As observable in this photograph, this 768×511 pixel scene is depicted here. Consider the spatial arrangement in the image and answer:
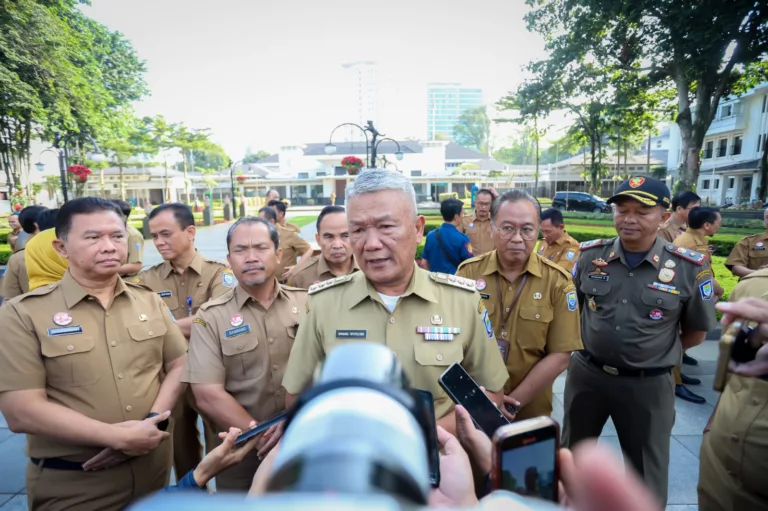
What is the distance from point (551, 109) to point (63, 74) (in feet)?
83.5

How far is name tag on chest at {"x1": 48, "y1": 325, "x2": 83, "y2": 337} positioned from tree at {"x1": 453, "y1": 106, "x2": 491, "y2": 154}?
3591 inches

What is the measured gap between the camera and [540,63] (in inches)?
838

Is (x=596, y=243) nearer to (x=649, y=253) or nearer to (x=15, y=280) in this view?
(x=649, y=253)

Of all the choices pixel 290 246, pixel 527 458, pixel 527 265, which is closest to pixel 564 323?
pixel 527 265

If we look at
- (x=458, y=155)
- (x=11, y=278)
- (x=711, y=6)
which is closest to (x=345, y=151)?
(x=458, y=155)

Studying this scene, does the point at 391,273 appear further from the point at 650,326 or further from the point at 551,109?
the point at 551,109

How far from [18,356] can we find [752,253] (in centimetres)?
683

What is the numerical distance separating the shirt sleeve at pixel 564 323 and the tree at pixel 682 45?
17.4 m

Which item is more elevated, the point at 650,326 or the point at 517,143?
the point at 517,143

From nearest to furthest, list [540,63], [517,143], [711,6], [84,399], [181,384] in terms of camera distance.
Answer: [84,399] → [181,384] → [711,6] → [540,63] → [517,143]

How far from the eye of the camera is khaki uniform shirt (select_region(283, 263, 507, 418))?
173 cm

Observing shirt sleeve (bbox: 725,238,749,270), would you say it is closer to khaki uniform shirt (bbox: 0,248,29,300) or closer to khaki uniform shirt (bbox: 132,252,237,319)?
khaki uniform shirt (bbox: 132,252,237,319)

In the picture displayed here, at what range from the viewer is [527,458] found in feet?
2.67

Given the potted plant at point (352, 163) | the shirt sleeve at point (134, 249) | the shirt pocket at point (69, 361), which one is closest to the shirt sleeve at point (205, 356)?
the shirt pocket at point (69, 361)
